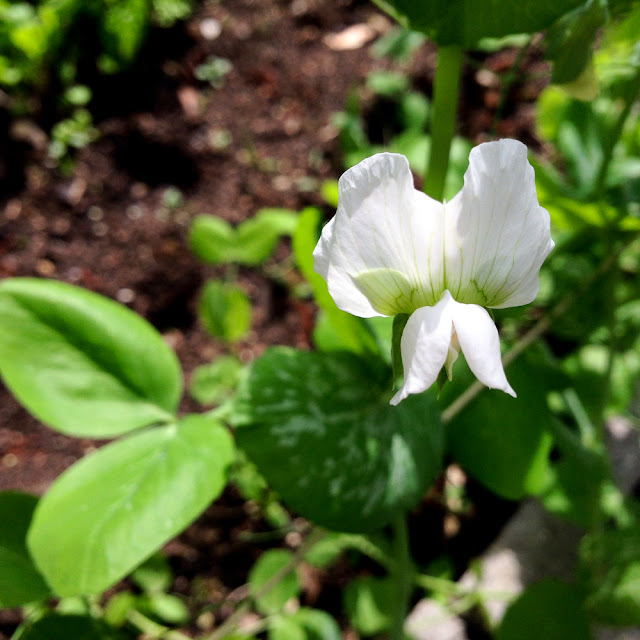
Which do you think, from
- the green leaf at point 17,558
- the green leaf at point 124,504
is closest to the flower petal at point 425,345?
the green leaf at point 124,504

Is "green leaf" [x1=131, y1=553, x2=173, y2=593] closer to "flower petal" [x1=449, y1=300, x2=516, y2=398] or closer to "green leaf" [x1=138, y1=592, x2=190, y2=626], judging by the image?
"green leaf" [x1=138, y1=592, x2=190, y2=626]

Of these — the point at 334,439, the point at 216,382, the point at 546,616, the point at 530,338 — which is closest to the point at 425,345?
the point at 334,439

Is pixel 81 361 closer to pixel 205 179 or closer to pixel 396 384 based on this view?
pixel 396 384

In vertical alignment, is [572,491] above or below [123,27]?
below

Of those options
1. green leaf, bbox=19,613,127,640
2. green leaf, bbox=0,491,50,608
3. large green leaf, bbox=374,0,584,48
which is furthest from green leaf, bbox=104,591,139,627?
large green leaf, bbox=374,0,584,48

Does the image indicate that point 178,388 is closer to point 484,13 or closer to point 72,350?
point 72,350

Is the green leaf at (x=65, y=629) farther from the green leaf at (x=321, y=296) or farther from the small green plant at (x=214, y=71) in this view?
the small green plant at (x=214, y=71)

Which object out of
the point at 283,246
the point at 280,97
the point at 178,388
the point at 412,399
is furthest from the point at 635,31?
the point at 280,97
